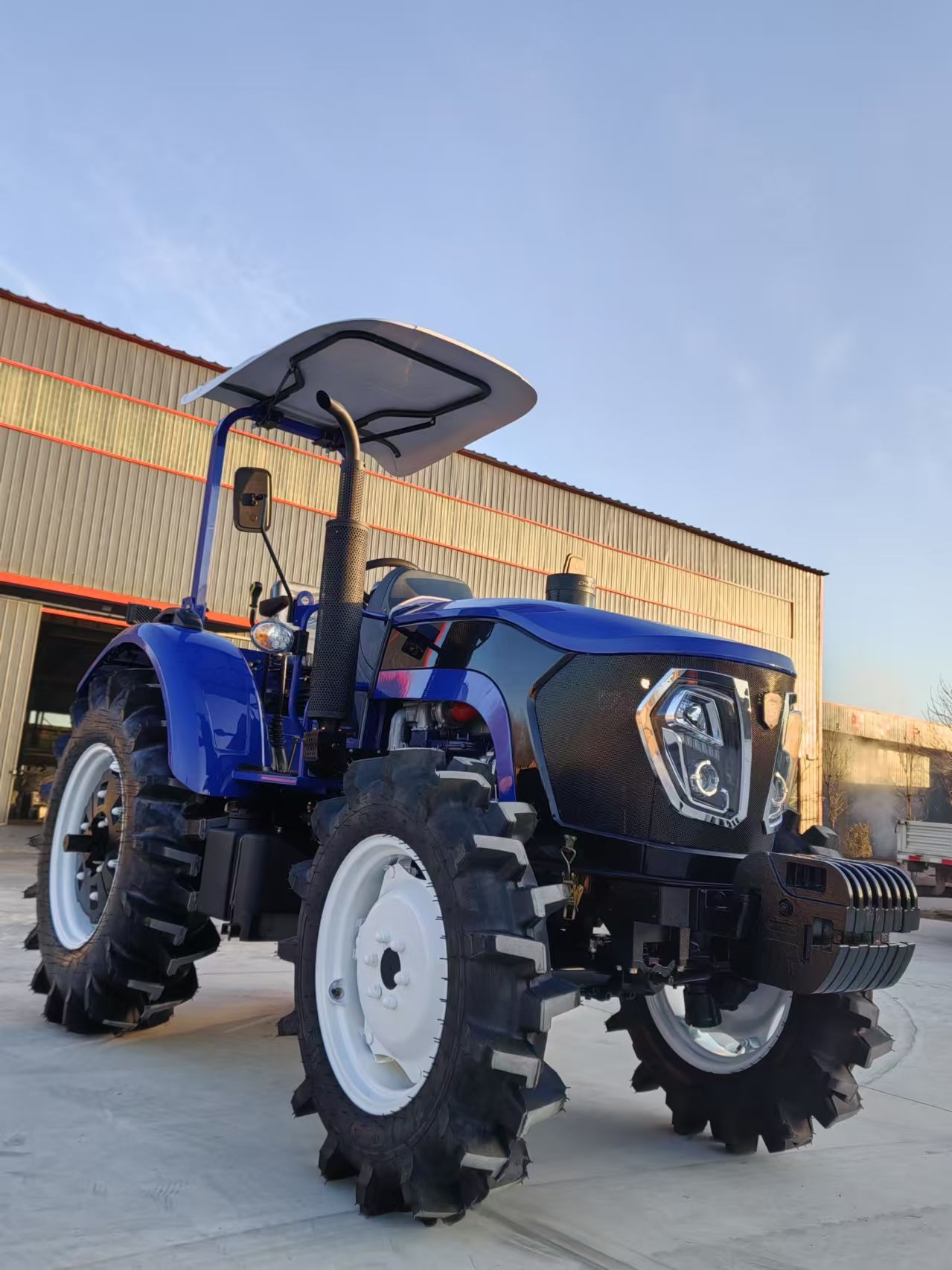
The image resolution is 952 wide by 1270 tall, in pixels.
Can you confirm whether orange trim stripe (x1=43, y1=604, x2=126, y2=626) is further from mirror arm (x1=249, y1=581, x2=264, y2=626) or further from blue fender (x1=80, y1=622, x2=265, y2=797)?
blue fender (x1=80, y1=622, x2=265, y2=797)

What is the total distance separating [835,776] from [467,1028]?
102 feet

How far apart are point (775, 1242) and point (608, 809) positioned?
3.63ft

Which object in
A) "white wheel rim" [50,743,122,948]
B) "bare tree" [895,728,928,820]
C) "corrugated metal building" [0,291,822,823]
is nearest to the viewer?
"white wheel rim" [50,743,122,948]

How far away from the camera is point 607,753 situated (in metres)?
2.91

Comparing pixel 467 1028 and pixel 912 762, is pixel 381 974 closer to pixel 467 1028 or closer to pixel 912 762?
pixel 467 1028

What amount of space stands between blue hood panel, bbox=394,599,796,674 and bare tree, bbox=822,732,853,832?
1159 inches

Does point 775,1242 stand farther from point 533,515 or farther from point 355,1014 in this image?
point 533,515

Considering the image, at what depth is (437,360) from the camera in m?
4.13

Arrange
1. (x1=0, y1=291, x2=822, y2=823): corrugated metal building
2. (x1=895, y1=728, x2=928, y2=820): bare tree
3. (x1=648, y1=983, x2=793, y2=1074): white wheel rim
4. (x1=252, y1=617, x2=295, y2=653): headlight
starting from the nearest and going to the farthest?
1. (x1=648, y1=983, x2=793, y2=1074): white wheel rim
2. (x1=252, y1=617, x2=295, y2=653): headlight
3. (x1=0, y1=291, x2=822, y2=823): corrugated metal building
4. (x1=895, y1=728, x2=928, y2=820): bare tree

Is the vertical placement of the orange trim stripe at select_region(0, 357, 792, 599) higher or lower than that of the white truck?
higher

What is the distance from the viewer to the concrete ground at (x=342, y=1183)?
90.0 inches

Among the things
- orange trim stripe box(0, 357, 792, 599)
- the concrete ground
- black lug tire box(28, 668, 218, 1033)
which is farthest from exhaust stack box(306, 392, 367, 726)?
orange trim stripe box(0, 357, 792, 599)

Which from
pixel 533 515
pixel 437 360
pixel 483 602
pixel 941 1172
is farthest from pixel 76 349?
pixel 941 1172

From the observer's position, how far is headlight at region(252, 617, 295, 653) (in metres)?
4.01
